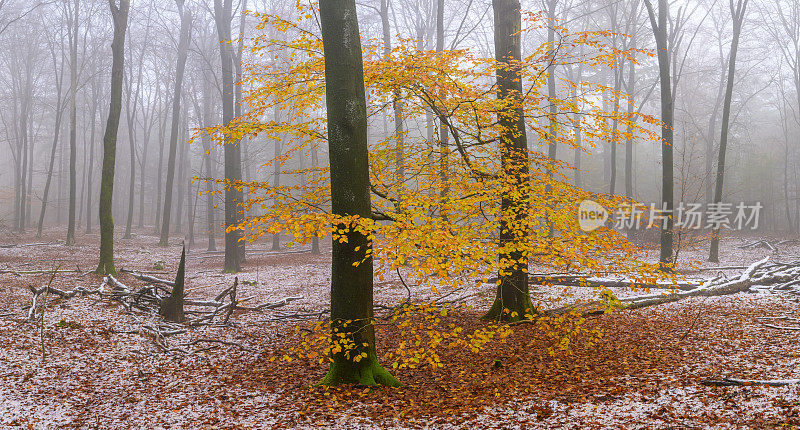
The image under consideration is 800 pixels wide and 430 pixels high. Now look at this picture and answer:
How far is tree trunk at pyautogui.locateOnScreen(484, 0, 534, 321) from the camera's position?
257 inches

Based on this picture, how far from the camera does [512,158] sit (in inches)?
303

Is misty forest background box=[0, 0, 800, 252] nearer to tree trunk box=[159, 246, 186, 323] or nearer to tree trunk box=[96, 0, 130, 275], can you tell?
tree trunk box=[96, 0, 130, 275]

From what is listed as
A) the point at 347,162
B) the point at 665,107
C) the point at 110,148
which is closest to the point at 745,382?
the point at 347,162

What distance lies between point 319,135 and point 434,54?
2210 mm

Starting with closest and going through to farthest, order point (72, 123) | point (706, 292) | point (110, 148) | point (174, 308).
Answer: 1. point (174, 308)
2. point (706, 292)
3. point (110, 148)
4. point (72, 123)

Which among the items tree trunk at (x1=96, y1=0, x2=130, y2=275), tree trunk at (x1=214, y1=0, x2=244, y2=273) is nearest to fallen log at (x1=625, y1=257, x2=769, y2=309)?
tree trunk at (x1=214, y1=0, x2=244, y2=273)

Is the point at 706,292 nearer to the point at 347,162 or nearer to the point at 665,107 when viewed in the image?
the point at 665,107

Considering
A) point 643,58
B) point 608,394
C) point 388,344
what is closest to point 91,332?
point 388,344

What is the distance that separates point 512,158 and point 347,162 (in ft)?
11.2

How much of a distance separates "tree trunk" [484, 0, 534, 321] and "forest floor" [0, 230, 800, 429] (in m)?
0.62

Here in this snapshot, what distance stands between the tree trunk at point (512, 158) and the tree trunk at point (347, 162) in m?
2.04

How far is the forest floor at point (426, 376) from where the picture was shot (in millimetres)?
4684

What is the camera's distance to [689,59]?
109 feet

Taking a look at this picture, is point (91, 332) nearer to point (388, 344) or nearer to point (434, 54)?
point (388, 344)
